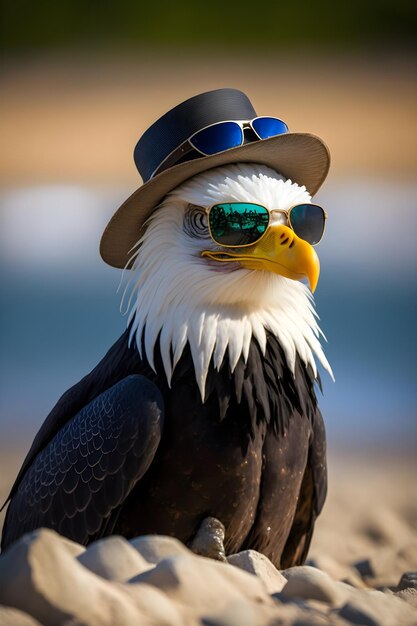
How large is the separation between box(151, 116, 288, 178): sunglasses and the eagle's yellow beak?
356 millimetres

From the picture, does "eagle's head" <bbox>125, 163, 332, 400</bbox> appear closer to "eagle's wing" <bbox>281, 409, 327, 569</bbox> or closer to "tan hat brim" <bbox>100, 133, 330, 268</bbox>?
"tan hat brim" <bbox>100, 133, 330, 268</bbox>

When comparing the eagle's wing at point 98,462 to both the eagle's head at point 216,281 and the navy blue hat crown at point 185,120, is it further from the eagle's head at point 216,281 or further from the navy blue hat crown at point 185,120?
the navy blue hat crown at point 185,120

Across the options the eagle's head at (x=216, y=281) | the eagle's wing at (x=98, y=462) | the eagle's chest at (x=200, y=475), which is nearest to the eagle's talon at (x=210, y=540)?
the eagle's chest at (x=200, y=475)

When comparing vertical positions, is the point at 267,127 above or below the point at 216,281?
above

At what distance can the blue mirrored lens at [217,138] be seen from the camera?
3678mm

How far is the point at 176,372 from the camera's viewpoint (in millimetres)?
3695

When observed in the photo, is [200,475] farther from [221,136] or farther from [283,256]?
[221,136]

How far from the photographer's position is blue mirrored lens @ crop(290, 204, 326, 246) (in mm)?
3654

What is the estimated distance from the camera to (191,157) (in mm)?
3764

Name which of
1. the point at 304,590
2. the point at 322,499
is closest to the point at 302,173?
the point at 322,499

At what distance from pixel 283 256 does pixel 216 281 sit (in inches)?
10.8

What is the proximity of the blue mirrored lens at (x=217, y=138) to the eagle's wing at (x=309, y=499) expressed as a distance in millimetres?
1044

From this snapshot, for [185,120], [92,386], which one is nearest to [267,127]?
[185,120]

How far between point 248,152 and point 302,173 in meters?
0.35
